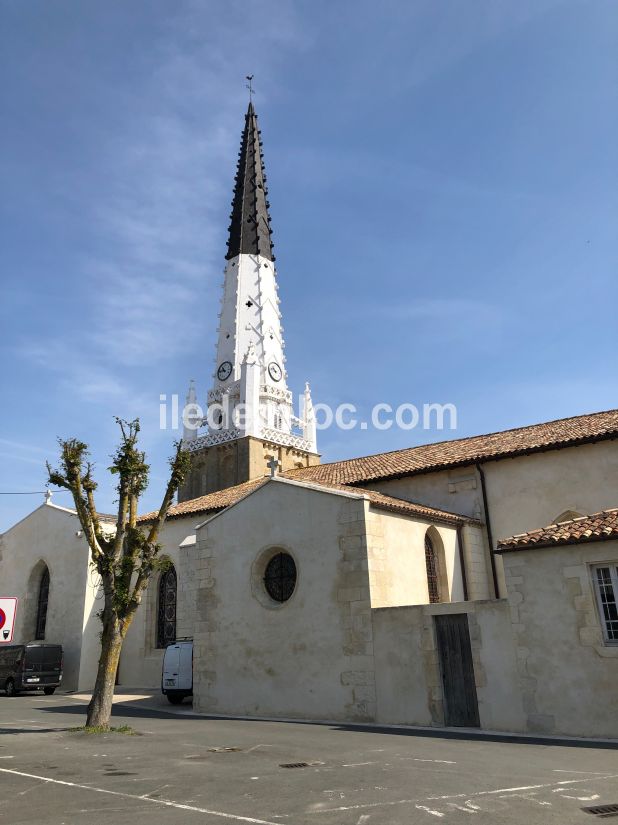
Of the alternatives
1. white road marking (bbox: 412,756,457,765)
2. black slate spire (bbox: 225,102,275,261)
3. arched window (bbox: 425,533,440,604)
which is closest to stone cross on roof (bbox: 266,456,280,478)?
arched window (bbox: 425,533,440,604)

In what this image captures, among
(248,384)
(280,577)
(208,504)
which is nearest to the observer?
(280,577)

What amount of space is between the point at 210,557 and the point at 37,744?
26.5 ft

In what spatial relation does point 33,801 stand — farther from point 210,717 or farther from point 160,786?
point 210,717

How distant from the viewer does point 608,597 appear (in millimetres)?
12219

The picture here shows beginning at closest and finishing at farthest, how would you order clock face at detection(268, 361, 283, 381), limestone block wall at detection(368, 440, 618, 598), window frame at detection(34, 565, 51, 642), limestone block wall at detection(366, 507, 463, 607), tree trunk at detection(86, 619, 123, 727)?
tree trunk at detection(86, 619, 123, 727) < limestone block wall at detection(366, 507, 463, 607) < limestone block wall at detection(368, 440, 618, 598) < window frame at detection(34, 565, 51, 642) < clock face at detection(268, 361, 283, 381)

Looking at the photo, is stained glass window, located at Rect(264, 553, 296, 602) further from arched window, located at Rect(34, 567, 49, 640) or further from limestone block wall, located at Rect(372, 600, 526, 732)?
arched window, located at Rect(34, 567, 49, 640)

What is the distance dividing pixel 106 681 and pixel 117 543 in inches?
111

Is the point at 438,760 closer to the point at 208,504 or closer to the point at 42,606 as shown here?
the point at 208,504

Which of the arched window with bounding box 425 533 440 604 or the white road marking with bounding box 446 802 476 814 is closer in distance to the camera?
the white road marking with bounding box 446 802 476 814

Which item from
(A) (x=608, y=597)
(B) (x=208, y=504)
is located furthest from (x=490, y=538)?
(B) (x=208, y=504)

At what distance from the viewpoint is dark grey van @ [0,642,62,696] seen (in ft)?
76.0

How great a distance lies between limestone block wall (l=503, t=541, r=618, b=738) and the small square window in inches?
4.8

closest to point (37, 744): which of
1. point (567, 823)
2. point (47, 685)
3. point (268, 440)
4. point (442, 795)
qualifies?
point (442, 795)

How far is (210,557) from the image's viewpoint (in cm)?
1927
